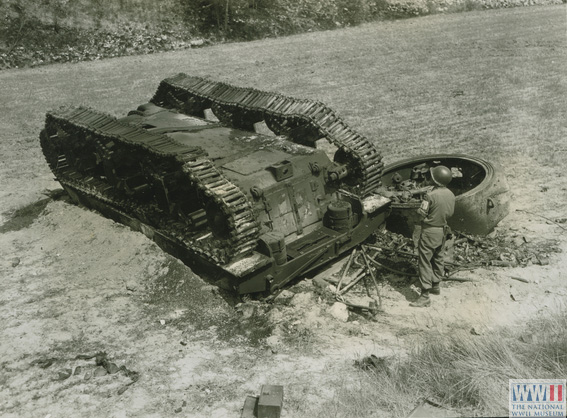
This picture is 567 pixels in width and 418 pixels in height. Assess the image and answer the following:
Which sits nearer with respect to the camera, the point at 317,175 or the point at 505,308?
the point at 505,308

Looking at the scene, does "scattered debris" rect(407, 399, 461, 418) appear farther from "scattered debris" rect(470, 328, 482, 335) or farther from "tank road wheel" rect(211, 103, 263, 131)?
"tank road wheel" rect(211, 103, 263, 131)

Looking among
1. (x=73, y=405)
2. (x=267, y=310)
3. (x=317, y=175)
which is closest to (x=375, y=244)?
(x=317, y=175)

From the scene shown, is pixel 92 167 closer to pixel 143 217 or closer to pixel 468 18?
pixel 143 217

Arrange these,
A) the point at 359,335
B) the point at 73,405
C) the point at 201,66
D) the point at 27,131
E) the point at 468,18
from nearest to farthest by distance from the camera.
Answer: the point at 73,405 < the point at 359,335 < the point at 27,131 < the point at 201,66 < the point at 468,18

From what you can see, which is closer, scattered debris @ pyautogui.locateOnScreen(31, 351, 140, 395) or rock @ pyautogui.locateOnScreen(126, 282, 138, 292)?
scattered debris @ pyautogui.locateOnScreen(31, 351, 140, 395)

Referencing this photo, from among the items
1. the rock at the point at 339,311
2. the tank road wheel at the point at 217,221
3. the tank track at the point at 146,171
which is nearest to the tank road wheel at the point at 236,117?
the tank track at the point at 146,171

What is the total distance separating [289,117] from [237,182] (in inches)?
84.3

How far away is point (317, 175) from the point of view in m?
8.58

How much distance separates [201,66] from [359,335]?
17721 millimetres

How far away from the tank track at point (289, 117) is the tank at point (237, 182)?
2cm

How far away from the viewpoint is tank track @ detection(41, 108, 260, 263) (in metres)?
7.30

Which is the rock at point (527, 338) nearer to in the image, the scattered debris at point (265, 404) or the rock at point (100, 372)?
the scattered debris at point (265, 404)

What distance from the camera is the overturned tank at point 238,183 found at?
741cm

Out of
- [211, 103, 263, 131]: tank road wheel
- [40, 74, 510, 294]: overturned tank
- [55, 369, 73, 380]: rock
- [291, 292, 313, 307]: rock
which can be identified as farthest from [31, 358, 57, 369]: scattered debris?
[211, 103, 263, 131]: tank road wheel
